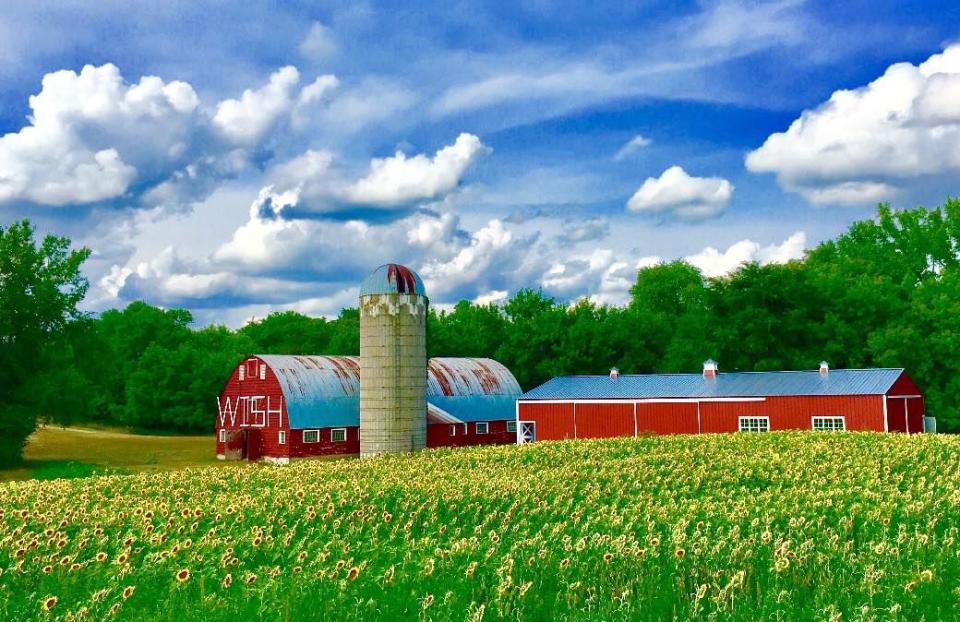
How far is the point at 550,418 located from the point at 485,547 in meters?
41.4

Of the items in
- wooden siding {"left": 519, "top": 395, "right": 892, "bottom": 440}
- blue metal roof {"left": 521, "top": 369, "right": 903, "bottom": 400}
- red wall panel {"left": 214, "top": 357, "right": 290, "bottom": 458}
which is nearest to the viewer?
wooden siding {"left": 519, "top": 395, "right": 892, "bottom": 440}

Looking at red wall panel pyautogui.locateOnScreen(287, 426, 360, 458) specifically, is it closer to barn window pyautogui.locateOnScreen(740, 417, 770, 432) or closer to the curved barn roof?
the curved barn roof

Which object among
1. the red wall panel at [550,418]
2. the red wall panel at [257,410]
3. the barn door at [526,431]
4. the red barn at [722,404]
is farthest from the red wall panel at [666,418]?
the red wall panel at [257,410]

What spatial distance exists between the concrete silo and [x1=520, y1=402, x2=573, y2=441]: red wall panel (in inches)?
424

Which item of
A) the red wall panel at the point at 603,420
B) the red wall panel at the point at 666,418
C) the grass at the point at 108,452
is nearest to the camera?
the red wall panel at the point at 666,418

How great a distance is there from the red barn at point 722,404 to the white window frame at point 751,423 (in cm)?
5

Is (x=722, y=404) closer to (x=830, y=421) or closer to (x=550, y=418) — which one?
(x=830, y=421)

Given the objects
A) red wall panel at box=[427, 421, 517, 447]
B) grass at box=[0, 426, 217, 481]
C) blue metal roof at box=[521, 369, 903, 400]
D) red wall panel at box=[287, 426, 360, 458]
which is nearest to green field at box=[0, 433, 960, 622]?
grass at box=[0, 426, 217, 481]

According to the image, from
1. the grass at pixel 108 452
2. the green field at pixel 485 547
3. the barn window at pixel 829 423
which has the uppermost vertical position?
the barn window at pixel 829 423

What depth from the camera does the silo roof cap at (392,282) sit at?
143 feet

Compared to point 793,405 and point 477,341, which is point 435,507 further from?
point 477,341

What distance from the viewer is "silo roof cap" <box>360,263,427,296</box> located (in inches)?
1721

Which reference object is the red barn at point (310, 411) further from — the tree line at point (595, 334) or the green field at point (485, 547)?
the green field at point (485, 547)

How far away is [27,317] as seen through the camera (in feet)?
173
